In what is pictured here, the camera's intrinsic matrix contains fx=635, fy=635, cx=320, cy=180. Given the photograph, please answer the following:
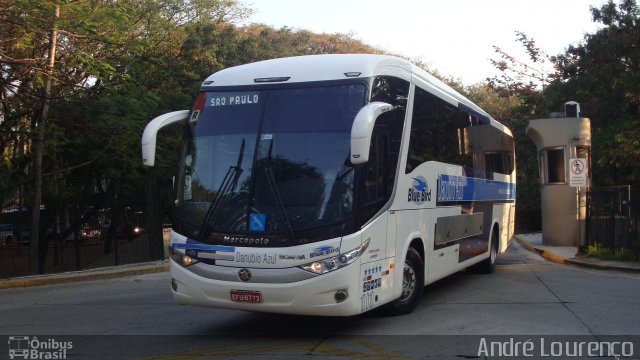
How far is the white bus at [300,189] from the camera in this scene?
728 cm

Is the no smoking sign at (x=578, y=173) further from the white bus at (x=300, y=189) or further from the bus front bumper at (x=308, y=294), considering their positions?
the bus front bumper at (x=308, y=294)

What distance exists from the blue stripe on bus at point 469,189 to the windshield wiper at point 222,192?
153 inches

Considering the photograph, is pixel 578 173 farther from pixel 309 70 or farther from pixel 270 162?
pixel 270 162

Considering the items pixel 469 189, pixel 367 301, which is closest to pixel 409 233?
pixel 367 301

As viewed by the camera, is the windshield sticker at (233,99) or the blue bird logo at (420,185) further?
the blue bird logo at (420,185)

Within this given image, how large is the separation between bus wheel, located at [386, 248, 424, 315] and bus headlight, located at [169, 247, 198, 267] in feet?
9.56

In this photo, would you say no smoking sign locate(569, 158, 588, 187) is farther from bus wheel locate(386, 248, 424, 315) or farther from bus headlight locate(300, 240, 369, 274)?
bus headlight locate(300, 240, 369, 274)

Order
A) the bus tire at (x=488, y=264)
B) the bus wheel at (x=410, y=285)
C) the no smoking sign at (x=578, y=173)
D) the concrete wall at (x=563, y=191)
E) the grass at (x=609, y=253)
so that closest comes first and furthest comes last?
the bus wheel at (x=410, y=285)
the bus tire at (x=488, y=264)
the grass at (x=609, y=253)
the no smoking sign at (x=578, y=173)
the concrete wall at (x=563, y=191)

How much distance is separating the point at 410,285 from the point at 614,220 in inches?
382

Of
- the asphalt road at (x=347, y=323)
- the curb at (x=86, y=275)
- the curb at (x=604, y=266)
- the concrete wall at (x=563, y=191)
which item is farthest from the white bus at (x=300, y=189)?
the concrete wall at (x=563, y=191)

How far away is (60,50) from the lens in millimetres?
19984

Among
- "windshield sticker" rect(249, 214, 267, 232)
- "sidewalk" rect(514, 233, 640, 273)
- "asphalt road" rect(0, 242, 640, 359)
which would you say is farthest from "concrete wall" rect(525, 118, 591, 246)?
"windshield sticker" rect(249, 214, 267, 232)

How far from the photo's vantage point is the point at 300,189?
7.43 metres

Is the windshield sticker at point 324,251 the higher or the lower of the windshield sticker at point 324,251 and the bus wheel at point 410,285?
the higher
